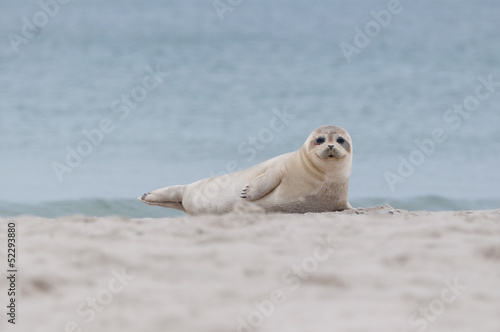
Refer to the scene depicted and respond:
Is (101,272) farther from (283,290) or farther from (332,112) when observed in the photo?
(332,112)

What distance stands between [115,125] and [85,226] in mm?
14874

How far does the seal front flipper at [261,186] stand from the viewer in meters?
6.39

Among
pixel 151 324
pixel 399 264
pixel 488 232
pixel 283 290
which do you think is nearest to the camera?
pixel 151 324

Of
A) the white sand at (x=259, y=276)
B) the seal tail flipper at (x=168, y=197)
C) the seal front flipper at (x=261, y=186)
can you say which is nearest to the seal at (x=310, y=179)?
the seal front flipper at (x=261, y=186)

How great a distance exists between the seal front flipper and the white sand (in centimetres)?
176

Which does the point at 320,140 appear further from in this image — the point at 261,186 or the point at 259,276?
the point at 259,276

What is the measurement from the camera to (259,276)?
352cm

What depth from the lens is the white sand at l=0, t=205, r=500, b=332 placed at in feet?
9.90

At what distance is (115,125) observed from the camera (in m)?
19.1

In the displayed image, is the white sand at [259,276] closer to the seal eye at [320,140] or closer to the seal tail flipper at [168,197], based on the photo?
the seal eye at [320,140]

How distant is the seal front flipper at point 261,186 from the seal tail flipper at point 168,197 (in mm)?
1181

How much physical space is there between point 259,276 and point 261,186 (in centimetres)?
290

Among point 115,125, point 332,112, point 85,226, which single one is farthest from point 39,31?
point 85,226

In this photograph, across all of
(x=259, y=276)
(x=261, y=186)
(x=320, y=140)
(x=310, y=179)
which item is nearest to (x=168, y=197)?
(x=261, y=186)
